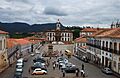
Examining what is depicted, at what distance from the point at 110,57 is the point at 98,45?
39.4 feet

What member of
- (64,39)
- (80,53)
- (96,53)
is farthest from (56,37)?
(96,53)

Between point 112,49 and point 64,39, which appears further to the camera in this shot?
point 64,39

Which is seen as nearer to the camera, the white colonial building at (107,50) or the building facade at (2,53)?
the white colonial building at (107,50)

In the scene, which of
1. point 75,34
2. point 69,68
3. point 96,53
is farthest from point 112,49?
point 75,34

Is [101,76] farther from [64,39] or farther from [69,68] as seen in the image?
[64,39]

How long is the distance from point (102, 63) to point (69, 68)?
37.8ft

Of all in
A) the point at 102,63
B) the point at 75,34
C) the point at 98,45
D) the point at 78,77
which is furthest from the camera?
the point at 75,34

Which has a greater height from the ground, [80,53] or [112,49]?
[112,49]

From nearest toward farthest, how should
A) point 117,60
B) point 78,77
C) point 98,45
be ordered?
point 78,77, point 117,60, point 98,45

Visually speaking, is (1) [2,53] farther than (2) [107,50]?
No

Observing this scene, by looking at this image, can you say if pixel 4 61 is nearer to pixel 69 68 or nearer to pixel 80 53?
pixel 69 68

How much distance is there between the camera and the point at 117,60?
46.3 m

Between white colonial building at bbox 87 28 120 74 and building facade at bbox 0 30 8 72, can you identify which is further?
building facade at bbox 0 30 8 72

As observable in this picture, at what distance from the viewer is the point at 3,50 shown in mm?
53312
